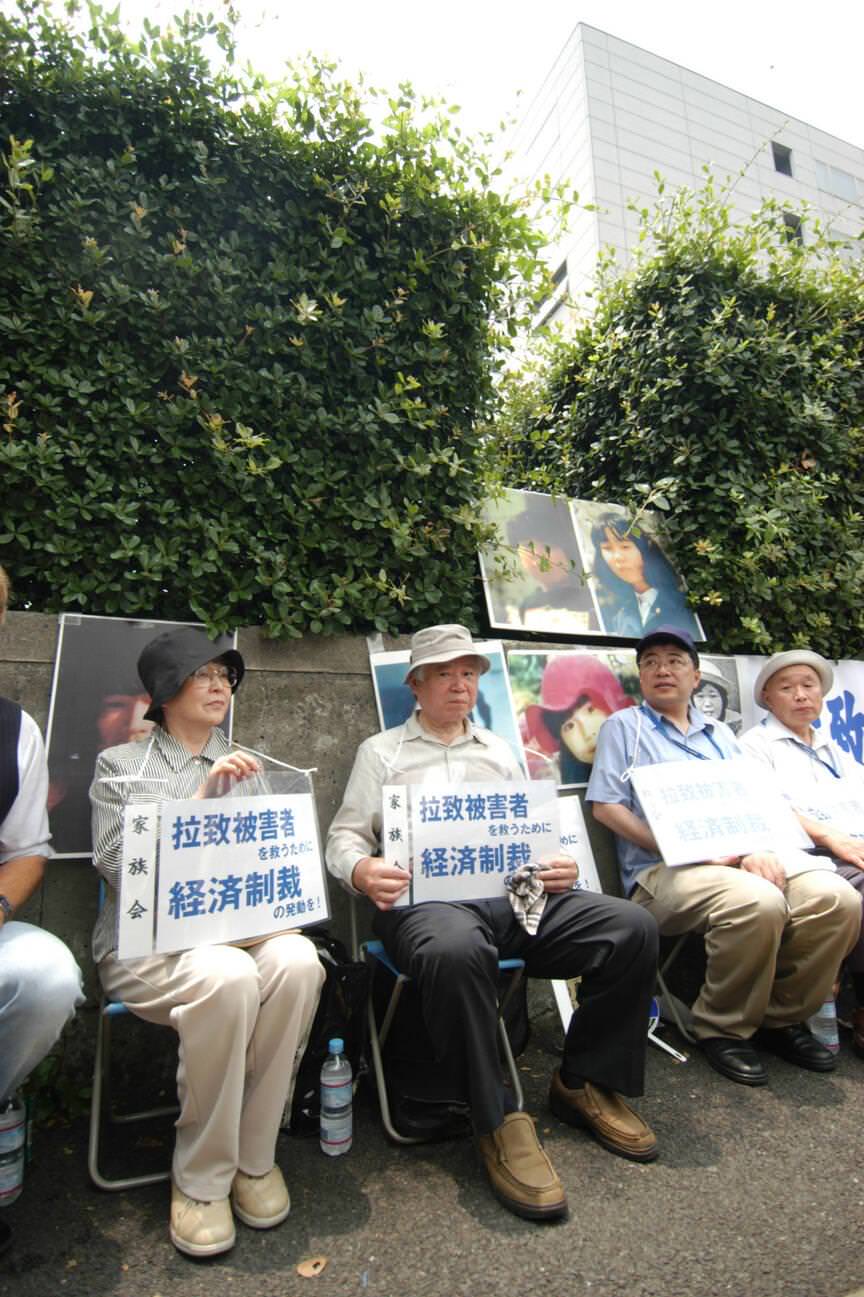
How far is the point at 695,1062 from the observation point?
3.65 meters

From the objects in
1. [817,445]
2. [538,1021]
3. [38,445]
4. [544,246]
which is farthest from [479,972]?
[817,445]

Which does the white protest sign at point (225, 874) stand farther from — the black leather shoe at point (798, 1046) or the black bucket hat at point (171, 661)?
the black leather shoe at point (798, 1046)

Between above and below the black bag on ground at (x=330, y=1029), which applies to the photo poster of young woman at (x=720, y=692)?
above

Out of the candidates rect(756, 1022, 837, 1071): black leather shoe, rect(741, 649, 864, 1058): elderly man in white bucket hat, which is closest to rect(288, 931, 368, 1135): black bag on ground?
rect(756, 1022, 837, 1071): black leather shoe

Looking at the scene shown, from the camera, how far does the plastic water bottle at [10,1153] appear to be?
244 centimetres

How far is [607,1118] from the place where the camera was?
2.94m

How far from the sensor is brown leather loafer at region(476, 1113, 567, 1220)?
2486mm

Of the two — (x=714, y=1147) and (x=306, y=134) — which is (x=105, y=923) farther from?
(x=306, y=134)

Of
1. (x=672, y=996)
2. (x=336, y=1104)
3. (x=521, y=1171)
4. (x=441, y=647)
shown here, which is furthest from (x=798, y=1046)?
(x=441, y=647)

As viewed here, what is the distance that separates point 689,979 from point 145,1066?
2.86m

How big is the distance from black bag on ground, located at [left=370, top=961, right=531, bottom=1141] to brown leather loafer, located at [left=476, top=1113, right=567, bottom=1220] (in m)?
0.22

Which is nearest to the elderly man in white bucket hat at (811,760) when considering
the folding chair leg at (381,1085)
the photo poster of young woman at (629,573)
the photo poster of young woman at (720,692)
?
the photo poster of young woman at (720,692)

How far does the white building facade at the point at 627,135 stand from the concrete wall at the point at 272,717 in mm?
21362

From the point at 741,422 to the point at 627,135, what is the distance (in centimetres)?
2344
